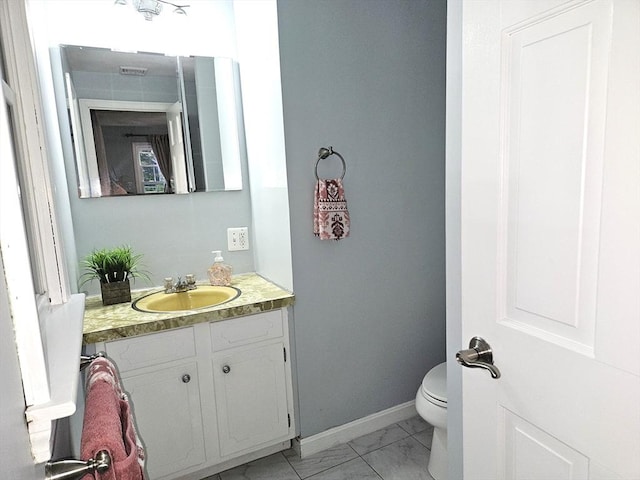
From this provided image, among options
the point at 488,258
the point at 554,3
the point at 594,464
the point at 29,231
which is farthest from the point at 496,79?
the point at 29,231

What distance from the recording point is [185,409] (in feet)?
5.77

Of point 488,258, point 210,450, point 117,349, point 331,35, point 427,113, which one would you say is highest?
point 331,35

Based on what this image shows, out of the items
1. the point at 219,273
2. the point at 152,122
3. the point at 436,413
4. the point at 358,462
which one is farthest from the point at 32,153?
the point at 358,462

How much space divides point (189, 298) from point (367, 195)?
1.02m

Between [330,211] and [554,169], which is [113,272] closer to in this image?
[330,211]

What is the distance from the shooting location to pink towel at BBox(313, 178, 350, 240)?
189 cm

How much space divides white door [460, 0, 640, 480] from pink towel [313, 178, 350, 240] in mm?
953

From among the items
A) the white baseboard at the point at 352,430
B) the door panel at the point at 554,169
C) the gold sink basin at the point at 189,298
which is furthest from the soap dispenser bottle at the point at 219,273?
the door panel at the point at 554,169

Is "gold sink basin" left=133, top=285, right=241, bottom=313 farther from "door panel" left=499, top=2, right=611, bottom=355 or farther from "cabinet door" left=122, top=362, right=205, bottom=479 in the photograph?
"door panel" left=499, top=2, right=611, bottom=355

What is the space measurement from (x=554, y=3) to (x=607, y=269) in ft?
1.56

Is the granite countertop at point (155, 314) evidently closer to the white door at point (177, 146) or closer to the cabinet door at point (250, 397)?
the cabinet door at point (250, 397)

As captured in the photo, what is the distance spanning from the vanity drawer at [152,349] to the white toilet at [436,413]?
1039mm

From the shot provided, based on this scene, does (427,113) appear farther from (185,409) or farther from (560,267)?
(185,409)

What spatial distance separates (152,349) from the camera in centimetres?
167
